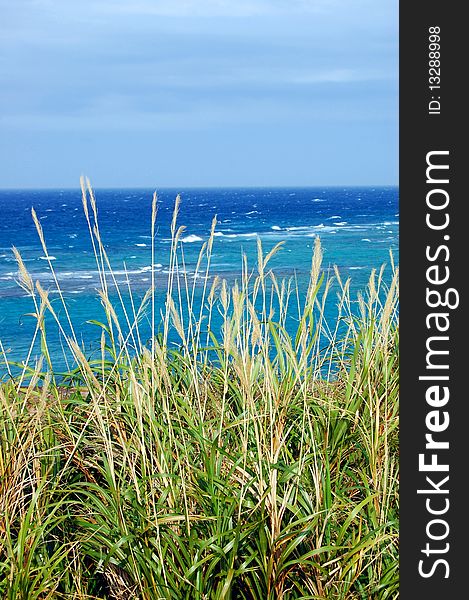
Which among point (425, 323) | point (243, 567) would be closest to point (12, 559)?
point (243, 567)

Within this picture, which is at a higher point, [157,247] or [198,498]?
[198,498]

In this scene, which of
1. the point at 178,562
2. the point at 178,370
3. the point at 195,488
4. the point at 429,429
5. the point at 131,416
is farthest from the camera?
the point at 178,370

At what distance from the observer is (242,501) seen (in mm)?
2596

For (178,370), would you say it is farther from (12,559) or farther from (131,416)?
(12,559)

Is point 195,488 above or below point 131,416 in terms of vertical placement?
below

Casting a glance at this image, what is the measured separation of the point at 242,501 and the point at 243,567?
0.23 m

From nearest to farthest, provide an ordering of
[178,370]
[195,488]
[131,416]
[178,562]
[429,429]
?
1. [429,429]
2. [178,562]
3. [195,488]
4. [131,416]
5. [178,370]

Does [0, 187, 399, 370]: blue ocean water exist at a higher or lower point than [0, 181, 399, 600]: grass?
lower

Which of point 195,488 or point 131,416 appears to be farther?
point 131,416

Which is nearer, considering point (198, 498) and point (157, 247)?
point (198, 498)

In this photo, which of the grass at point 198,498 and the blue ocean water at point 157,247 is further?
the blue ocean water at point 157,247

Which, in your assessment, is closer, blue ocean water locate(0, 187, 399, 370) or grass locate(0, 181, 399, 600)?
grass locate(0, 181, 399, 600)

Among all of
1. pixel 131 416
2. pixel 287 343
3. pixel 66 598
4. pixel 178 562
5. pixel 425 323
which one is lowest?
pixel 66 598

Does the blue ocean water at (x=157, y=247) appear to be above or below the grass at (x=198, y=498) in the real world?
below
